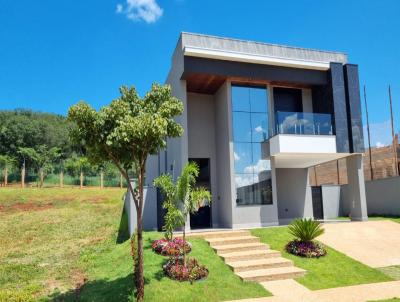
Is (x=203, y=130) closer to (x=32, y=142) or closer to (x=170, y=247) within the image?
(x=170, y=247)

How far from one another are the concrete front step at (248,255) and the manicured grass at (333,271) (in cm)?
45

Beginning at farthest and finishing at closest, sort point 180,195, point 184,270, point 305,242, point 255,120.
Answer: point 255,120
point 305,242
point 180,195
point 184,270

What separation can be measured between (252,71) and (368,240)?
8.53 meters

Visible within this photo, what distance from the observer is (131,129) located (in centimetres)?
721

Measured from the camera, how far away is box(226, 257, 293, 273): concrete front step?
961 centimetres

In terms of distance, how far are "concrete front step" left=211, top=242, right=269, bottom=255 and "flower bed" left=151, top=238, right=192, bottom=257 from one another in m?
1.03

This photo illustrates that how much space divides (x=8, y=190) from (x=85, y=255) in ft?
49.1

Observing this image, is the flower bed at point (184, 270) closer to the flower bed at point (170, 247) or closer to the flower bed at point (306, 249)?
the flower bed at point (170, 247)

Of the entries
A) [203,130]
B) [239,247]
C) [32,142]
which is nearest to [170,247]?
[239,247]

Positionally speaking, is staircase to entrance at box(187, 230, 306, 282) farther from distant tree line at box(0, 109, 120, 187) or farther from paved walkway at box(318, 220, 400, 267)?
distant tree line at box(0, 109, 120, 187)

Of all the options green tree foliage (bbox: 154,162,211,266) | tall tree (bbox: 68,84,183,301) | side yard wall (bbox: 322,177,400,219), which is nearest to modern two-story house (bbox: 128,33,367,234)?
side yard wall (bbox: 322,177,400,219)

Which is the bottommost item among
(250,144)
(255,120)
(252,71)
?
(250,144)

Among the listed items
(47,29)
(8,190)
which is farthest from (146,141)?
(8,190)

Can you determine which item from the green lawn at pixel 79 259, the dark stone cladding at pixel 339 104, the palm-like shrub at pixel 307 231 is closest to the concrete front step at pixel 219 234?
Answer: the green lawn at pixel 79 259
